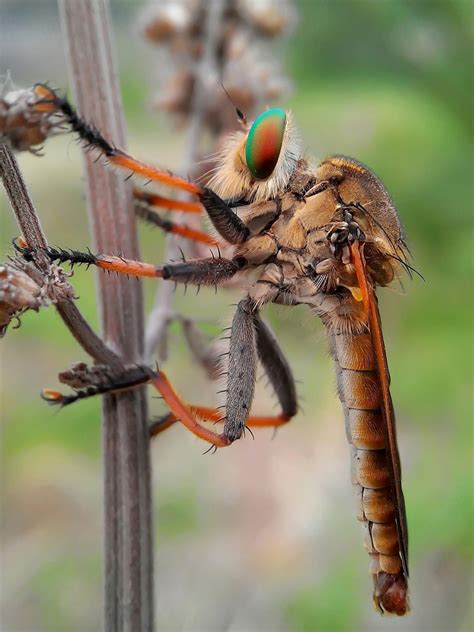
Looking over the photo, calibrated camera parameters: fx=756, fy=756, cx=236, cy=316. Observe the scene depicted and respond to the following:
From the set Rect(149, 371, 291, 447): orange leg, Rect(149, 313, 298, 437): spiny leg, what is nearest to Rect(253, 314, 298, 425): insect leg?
Rect(149, 313, 298, 437): spiny leg

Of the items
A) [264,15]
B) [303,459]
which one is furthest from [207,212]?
[303,459]

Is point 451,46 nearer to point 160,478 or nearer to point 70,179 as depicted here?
point 70,179

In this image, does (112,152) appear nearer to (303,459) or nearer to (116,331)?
(116,331)

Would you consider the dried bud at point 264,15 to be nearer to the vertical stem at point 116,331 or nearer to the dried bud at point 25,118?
the vertical stem at point 116,331

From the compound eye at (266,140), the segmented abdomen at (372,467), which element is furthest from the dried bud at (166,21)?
the segmented abdomen at (372,467)

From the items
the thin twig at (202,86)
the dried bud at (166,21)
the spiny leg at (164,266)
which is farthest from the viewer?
the dried bud at (166,21)

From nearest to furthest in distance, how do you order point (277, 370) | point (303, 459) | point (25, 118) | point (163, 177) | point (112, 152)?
point (25, 118), point (112, 152), point (163, 177), point (277, 370), point (303, 459)
